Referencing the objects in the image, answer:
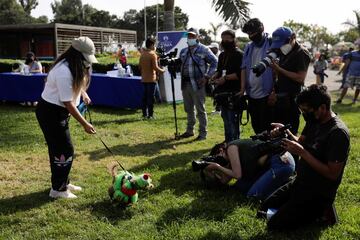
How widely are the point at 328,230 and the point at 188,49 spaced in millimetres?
3894

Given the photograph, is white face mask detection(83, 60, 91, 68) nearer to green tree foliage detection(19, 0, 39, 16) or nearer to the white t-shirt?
the white t-shirt

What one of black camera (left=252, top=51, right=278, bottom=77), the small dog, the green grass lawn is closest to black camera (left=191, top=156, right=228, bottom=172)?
the green grass lawn

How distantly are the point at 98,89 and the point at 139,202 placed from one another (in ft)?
19.4

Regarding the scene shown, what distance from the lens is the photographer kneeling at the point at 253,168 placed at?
4.00 m

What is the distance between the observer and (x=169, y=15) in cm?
1105

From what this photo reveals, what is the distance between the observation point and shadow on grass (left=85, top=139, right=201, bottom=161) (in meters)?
5.99

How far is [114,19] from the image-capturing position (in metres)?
63.4

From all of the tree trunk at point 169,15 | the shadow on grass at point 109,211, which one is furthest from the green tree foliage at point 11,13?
the shadow on grass at point 109,211

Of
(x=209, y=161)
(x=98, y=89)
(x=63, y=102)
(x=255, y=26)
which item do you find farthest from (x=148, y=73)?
(x=63, y=102)

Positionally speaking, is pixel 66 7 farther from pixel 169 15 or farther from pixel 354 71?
pixel 354 71

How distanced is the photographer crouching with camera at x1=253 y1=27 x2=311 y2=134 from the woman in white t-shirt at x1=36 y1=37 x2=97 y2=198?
1.77m

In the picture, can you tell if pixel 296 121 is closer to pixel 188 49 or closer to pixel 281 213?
pixel 281 213

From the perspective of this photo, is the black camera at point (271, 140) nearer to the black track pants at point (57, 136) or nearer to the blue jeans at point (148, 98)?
the black track pants at point (57, 136)

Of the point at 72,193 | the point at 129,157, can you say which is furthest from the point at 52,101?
the point at 129,157
